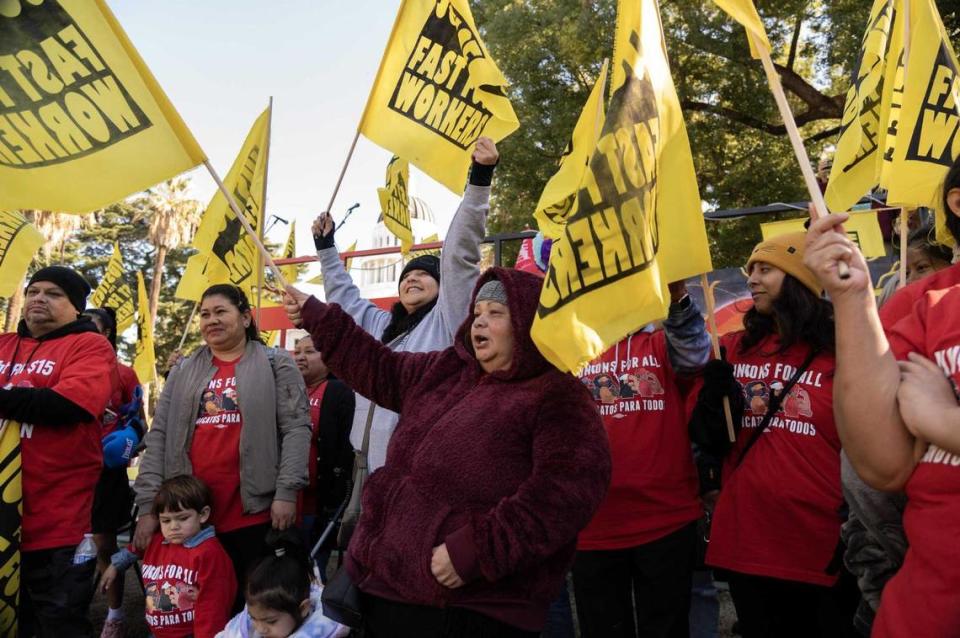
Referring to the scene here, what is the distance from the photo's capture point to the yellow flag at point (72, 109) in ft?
8.58

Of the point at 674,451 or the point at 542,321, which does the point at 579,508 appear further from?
the point at 674,451

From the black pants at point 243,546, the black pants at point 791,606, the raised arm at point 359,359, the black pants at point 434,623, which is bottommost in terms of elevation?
the black pants at point 791,606

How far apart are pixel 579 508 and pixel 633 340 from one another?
4.85 feet

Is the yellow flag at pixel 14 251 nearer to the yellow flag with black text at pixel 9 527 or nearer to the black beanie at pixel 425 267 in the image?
the yellow flag with black text at pixel 9 527

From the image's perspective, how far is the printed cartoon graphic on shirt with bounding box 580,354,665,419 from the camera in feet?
10.8

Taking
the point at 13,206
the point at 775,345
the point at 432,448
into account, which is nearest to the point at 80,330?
the point at 13,206

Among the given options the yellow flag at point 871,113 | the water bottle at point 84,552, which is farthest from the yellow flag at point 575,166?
the water bottle at point 84,552

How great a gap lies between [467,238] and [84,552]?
2.51 meters

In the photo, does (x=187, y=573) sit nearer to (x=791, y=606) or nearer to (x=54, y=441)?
(x=54, y=441)

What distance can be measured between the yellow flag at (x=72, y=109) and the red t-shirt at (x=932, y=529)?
98.4 inches

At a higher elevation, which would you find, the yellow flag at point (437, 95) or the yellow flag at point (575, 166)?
the yellow flag at point (437, 95)

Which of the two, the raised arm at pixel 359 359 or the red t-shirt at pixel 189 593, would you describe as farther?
the red t-shirt at pixel 189 593

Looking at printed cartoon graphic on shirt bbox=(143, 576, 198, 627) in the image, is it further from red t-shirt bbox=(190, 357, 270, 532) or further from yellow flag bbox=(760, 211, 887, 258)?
yellow flag bbox=(760, 211, 887, 258)

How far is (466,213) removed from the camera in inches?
117
